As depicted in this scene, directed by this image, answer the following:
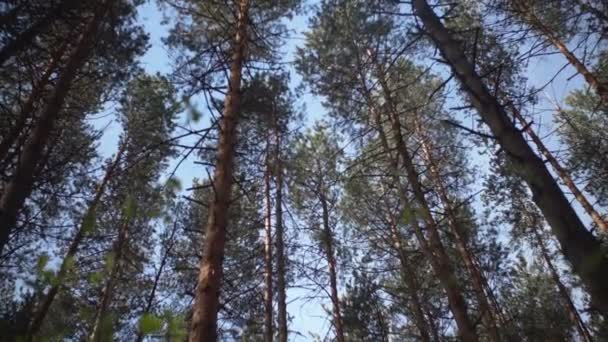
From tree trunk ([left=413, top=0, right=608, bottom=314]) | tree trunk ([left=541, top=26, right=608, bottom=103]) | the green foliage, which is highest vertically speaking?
tree trunk ([left=541, top=26, right=608, bottom=103])

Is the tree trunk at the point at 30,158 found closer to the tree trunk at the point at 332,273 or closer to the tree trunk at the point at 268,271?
the tree trunk at the point at 268,271

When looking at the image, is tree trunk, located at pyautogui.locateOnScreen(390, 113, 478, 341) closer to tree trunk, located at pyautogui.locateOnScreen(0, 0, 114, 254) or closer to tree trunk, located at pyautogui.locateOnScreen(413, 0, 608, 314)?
tree trunk, located at pyautogui.locateOnScreen(413, 0, 608, 314)

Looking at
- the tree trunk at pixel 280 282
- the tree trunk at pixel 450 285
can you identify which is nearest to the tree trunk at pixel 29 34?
the tree trunk at pixel 450 285

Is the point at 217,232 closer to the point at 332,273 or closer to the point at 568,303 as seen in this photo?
the point at 332,273

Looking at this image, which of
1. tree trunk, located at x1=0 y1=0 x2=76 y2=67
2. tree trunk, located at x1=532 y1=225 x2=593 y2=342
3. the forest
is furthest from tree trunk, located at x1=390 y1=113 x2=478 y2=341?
tree trunk, located at x1=532 y1=225 x2=593 y2=342

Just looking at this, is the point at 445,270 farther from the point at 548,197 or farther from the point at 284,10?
the point at 284,10

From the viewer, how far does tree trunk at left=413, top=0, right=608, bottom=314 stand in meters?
2.35

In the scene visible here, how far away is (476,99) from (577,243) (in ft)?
5.63

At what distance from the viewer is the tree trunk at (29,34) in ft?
13.4

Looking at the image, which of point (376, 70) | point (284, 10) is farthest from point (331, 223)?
point (284, 10)

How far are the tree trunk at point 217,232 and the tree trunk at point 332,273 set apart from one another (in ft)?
23.6

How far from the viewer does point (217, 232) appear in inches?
158

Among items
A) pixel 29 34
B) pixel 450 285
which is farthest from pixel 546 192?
pixel 29 34

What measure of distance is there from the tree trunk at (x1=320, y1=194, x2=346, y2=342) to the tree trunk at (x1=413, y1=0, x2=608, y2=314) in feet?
26.8
